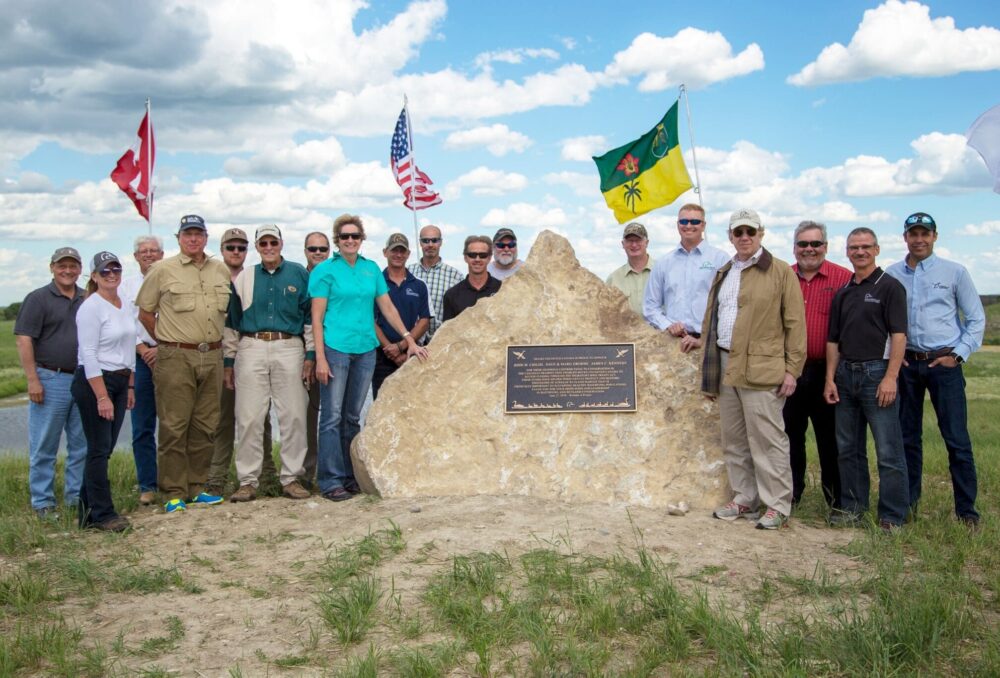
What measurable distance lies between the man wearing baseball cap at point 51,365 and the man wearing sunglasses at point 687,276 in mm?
5033

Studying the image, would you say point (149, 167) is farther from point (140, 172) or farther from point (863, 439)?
point (863, 439)

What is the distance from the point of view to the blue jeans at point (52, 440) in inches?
281

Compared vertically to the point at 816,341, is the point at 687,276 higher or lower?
higher

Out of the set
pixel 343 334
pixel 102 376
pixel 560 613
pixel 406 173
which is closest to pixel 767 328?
pixel 560 613

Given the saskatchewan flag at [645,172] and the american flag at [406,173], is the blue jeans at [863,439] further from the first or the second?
the american flag at [406,173]

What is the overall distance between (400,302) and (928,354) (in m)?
4.41

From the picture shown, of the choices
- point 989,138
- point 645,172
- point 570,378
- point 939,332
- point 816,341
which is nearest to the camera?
point 989,138

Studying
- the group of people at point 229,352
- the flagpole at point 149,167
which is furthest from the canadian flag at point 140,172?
the group of people at point 229,352

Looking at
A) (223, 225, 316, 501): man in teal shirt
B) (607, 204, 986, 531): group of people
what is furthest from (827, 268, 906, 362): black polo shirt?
(223, 225, 316, 501): man in teal shirt

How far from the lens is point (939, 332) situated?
6.24m

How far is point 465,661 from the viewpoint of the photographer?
3992 mm

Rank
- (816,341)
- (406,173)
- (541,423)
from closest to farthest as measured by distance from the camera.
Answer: (816,341), (541,423), (406,173)

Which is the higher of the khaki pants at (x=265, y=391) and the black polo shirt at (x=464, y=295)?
the black polo shirt at (x=464, y=295)

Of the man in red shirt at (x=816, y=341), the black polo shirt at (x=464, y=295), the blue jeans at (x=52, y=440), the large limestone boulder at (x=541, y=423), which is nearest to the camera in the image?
the man in red shirt at (x=816, y=341)
